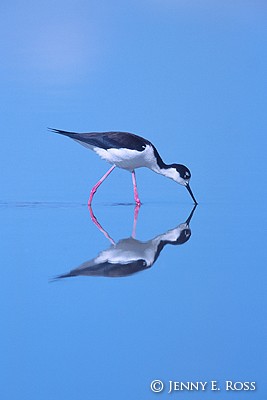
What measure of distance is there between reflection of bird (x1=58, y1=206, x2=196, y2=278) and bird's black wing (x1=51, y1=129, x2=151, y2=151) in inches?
34.9

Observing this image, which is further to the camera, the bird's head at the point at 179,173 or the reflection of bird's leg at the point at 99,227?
the bird's head at the point at 179,173

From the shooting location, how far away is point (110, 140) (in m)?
3.55

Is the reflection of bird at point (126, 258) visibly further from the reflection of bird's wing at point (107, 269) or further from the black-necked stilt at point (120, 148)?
the black-necked stilt at point (120, 148)

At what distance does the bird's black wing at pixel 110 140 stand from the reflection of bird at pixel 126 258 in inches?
34.9

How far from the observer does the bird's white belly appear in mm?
3551

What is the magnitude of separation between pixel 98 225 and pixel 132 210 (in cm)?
50

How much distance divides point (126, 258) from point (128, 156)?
127 cm

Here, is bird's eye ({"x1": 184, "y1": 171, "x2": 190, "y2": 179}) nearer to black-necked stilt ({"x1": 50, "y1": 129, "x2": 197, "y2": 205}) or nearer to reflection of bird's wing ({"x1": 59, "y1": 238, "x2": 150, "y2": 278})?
black-necked stilt ({"x1": 50, "y1": 129, "x2": 197, "y2": 205})

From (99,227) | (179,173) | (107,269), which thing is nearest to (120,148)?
(179,173)

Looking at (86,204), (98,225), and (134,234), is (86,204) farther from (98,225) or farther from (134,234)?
(134,234)

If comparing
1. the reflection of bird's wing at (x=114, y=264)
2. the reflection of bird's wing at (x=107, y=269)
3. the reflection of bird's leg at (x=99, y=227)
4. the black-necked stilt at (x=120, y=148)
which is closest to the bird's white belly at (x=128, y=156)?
the black-necked stilt at (x=120, y=148)

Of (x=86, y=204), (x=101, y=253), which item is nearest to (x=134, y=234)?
(x=101, y=253)

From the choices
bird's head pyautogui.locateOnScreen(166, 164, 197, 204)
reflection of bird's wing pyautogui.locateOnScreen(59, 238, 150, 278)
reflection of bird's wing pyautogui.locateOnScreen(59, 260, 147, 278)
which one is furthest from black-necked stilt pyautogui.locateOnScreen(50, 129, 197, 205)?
reflection of bird's wing pyautogui.locateOnScreen(59, 260, 147, 278)

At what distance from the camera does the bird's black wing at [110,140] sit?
11.6ft
